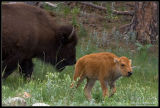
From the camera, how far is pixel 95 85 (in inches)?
341

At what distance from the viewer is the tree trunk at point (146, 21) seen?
44.5ft

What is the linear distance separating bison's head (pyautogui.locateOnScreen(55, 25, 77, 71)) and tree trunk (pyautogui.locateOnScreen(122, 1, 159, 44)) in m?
3.54

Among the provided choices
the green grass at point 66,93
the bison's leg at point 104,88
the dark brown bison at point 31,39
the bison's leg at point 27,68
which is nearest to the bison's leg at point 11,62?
the dark brown bison at point 31,39

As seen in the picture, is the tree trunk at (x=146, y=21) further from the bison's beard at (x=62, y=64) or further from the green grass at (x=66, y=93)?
the bison's beard at (x=62, y=64)

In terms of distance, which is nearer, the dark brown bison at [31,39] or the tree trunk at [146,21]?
the dark brown bison at [31,39]

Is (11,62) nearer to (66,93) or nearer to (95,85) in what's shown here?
(95,85)

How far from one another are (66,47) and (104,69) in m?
3.46

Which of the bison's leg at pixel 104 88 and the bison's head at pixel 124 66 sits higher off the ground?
the bison's head at pixel 124 66

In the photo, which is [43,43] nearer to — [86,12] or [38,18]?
[38,18]

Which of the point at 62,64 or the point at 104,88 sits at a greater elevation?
the point at 104,88

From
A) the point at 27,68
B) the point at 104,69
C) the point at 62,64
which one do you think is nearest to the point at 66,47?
the point at 62,64

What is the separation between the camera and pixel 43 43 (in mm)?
10312

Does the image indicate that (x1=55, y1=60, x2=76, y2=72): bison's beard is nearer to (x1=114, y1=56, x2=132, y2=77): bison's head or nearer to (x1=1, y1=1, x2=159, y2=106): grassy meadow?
(x1=1, y1=1, x2=159, y2=106): grassy meadow

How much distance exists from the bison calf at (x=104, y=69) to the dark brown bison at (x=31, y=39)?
187 cm
